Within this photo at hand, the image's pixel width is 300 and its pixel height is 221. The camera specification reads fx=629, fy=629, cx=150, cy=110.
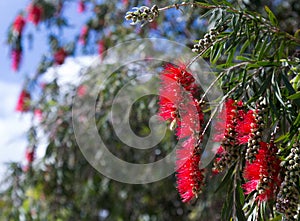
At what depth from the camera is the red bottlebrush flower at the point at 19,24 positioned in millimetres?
3605

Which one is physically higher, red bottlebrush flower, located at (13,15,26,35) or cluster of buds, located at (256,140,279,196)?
red bottlebrush flower, located at (13,15,26,35)

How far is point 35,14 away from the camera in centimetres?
353

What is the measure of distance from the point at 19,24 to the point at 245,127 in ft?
9.07

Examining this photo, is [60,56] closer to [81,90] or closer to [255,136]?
[81,90]

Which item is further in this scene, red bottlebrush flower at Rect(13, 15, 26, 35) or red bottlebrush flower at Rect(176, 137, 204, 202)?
red bottlebrush flower at Rect(13, 15, 26, 35)

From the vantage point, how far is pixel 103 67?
278cm

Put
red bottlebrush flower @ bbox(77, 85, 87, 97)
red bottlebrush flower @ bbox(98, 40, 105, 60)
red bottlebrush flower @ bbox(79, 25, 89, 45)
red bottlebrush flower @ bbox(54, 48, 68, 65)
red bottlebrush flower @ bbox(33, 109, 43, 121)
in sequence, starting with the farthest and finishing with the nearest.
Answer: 1. red bottlebrush flower @ bbox(79, 25, 89, 45)
2. red bottlebrush flower @ bbox(54, 48, 68, 65)
3. red bottlebrush flower @ bbox(98, 40, 105, 60)
4. red bottlebrush flower @ bbox(33, 109, 43, 121)
5. red bottlebrush flower @ bbox(77, 85, 87, 97)

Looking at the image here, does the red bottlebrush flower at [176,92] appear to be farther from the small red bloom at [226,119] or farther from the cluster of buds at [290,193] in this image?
the cluster of buds at [290,193]

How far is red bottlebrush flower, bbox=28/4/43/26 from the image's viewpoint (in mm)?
3520

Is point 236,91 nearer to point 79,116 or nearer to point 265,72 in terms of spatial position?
point 265,72

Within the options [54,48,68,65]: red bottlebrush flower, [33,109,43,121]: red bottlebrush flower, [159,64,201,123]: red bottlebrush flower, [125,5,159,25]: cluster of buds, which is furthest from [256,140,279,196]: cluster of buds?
[54,48,68,65]: red bottlebrush flower

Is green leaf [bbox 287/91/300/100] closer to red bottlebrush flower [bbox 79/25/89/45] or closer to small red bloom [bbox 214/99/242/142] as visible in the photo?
small red bloom [bbox 214/99/242/142]

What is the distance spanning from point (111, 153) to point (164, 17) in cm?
69

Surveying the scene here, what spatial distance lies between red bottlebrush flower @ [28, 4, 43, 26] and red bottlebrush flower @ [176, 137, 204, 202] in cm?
262
